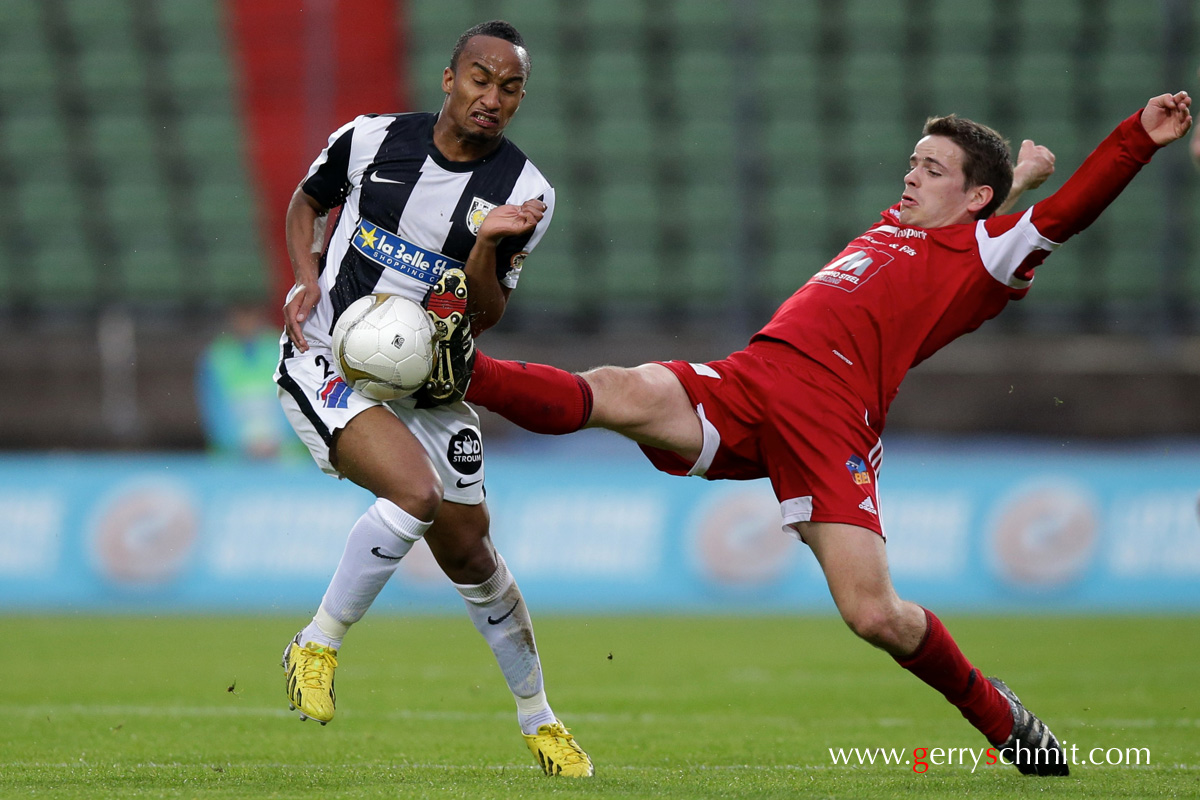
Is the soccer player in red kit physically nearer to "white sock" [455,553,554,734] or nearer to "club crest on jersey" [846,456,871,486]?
"club crest on jersey" [846,456,871,486]

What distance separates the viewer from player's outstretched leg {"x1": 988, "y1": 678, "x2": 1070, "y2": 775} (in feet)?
15.6

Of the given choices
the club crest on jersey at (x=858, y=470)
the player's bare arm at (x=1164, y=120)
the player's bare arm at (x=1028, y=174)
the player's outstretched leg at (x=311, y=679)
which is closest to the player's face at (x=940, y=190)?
the player's bare arm at (x=1028, y=174)

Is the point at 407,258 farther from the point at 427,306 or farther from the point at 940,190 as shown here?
the point at 940,190

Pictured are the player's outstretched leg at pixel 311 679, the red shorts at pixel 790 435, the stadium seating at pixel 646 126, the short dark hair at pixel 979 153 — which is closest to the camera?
the player's outstretched leg at pixel 311 679

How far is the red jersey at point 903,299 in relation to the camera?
484cm

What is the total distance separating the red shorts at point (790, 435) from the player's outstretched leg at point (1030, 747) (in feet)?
2.62

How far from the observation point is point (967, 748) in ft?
17.9

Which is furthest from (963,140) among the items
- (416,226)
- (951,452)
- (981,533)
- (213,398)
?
(213,398)

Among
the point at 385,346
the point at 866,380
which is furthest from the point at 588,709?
the point at 385,346

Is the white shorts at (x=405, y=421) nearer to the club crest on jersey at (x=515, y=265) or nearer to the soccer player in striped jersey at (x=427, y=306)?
the soccer player in striped jersey at (x=427, y=306)

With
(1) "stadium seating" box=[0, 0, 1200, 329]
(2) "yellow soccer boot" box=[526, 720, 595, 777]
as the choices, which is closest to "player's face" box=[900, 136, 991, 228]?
(2) "yellow soccer boot" box=[526, 720, 595, 777]

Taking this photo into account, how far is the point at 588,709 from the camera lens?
6539 millimetres

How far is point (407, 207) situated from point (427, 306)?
373 mm

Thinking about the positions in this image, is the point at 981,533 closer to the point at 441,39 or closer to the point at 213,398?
the point at 213,398
